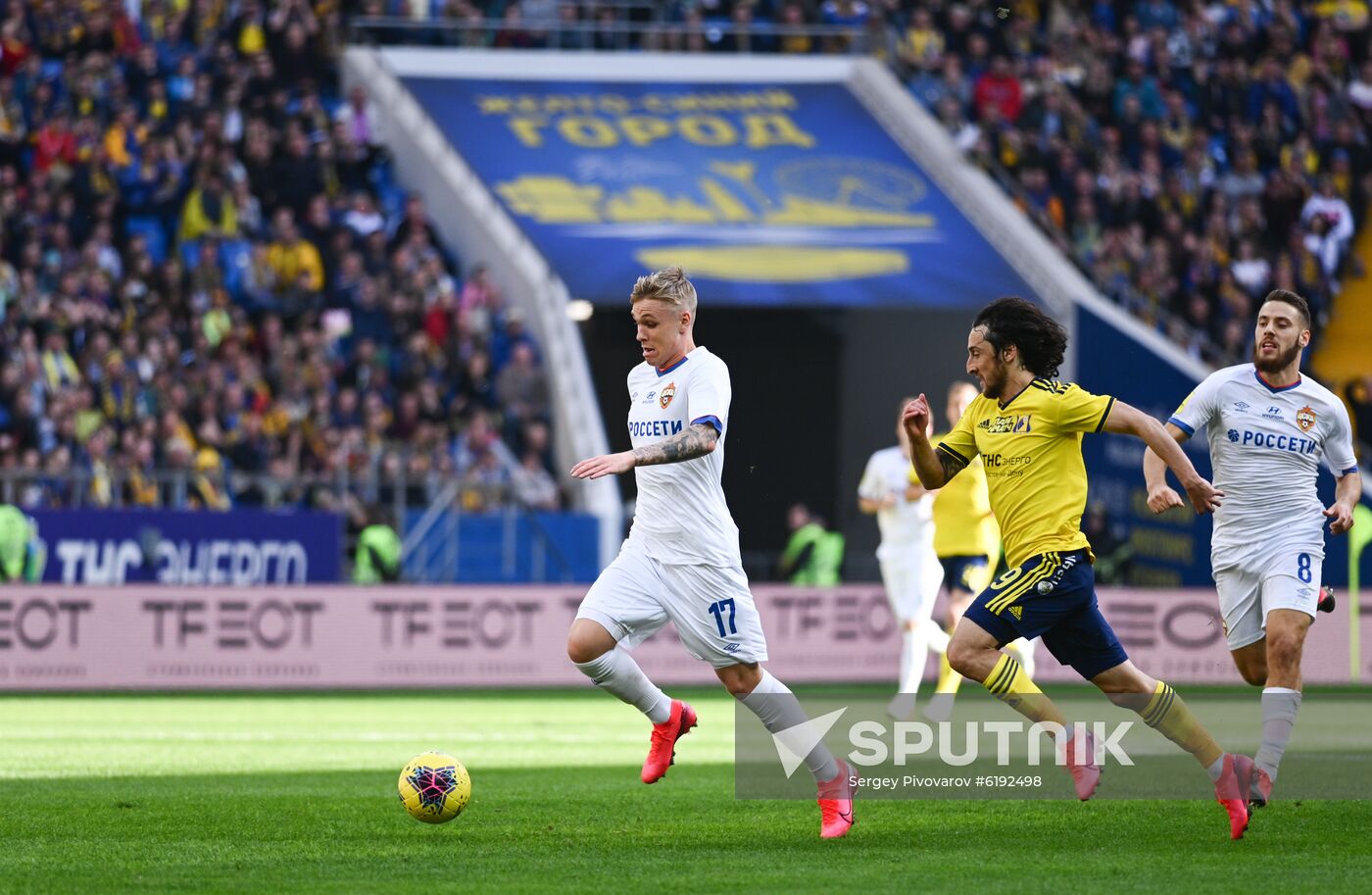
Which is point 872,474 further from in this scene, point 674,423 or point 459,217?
point 459,217

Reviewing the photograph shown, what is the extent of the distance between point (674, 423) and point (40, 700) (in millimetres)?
10745

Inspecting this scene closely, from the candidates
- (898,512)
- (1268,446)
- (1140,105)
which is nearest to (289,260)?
(898,512)

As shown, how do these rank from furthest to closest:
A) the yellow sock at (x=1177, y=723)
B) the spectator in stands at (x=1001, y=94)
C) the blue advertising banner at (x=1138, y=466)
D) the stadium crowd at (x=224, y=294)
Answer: the spectator in stands at (x=1001, y=94) → the blue advertising banner at (x=1138, y=466) → the stadium crowd at (x=224, y=294) → the yellow sock at (x=1177, y=723)

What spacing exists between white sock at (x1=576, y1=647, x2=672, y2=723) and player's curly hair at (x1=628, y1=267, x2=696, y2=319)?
1562 millimetres

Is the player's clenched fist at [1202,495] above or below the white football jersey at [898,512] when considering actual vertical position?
above

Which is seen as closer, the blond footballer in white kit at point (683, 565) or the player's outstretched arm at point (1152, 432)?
the player's outstretched arm at point (1152, 432)

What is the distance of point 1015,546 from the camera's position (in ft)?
29.8

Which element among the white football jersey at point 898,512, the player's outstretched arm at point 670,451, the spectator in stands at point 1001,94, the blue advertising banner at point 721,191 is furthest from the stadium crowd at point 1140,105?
the player's outstretched arm at point 670,451

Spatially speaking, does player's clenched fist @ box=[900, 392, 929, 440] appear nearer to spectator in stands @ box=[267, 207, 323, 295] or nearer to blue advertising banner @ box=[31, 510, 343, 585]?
blue advertising banner @ box=[31, 510, 343, 585]

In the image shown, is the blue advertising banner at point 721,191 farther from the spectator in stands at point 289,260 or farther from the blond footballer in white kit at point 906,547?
the blond footballer in white kit at point 906,547

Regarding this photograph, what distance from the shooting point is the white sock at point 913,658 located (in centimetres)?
1574

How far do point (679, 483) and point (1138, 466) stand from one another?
59.5 feet

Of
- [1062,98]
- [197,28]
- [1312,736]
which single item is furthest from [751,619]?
[1062,98]

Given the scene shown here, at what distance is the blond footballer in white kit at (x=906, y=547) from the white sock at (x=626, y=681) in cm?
663
